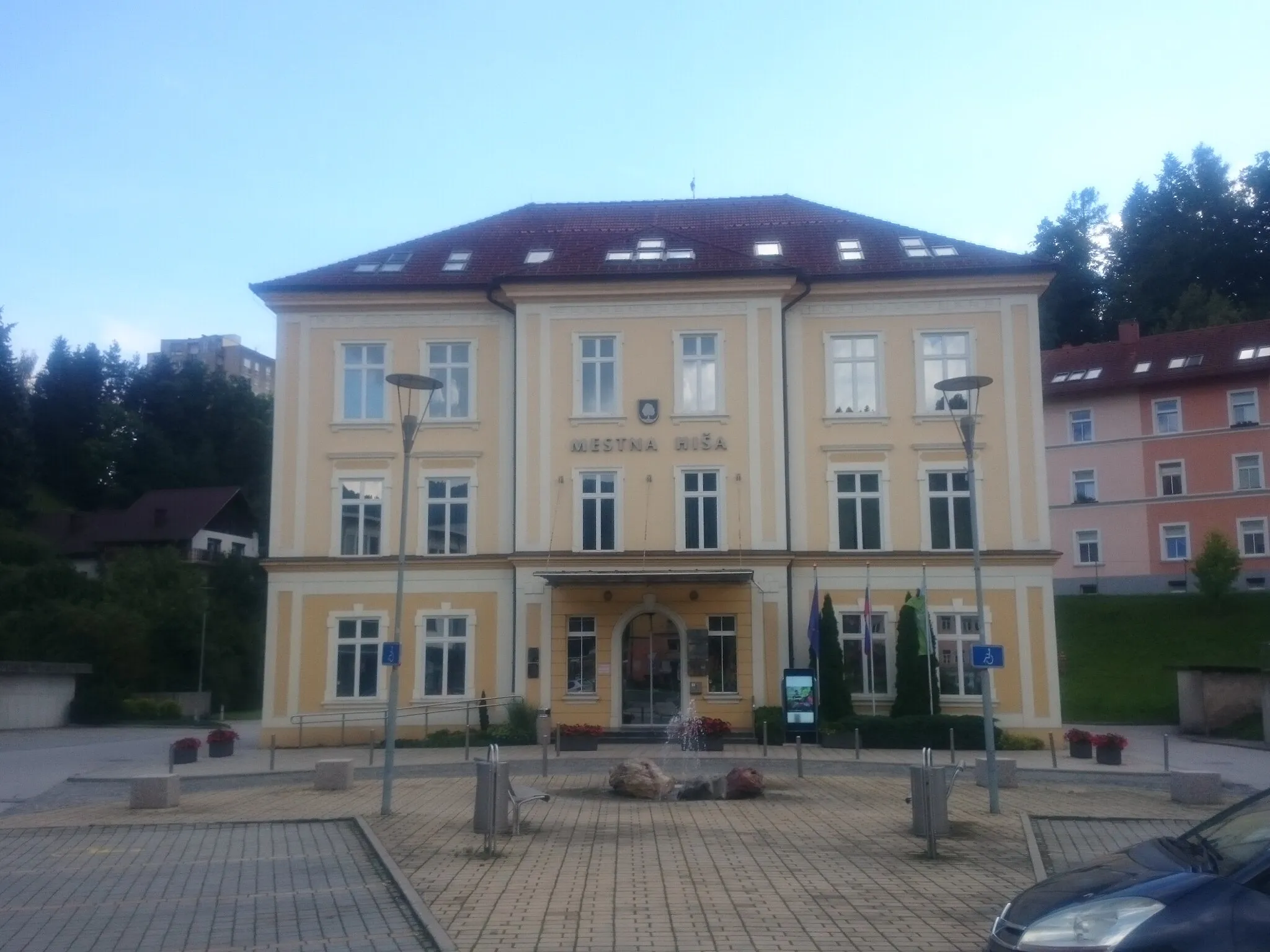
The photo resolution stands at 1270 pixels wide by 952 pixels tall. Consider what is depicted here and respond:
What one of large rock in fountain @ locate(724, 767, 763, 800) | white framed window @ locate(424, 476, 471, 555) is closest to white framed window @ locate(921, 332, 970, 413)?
white framed window @ locate(424, 476, 471, 555)

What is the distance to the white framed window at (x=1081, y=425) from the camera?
5922 cm

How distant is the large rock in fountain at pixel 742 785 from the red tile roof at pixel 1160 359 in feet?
136

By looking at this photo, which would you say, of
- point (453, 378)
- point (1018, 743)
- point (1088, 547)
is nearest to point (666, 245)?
point (453, 378)

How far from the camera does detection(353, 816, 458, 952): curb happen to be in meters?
8.94

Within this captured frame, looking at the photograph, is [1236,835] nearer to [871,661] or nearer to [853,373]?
[871,661]

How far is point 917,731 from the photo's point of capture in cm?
2767

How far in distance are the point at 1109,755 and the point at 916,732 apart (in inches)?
165

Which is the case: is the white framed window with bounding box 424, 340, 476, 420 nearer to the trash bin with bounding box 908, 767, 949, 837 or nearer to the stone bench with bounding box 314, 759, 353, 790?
the stone bench with bounding box 314, 759, 353, 790

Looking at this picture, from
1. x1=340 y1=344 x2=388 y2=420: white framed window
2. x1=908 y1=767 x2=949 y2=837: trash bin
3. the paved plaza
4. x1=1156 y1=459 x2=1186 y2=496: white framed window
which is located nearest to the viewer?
the paved plaza

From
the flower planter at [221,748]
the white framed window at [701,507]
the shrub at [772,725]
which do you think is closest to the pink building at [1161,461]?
the white framed window at [701,507]

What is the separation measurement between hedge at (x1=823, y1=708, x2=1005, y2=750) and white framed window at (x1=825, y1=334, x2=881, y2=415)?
8.23m

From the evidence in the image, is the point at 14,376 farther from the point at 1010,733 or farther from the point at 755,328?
the point at 1010,733

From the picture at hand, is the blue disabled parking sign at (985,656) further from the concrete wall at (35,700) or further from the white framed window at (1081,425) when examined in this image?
the white framed window at (1081,425)

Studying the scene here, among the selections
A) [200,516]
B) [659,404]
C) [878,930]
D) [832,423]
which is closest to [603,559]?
[659,404]
